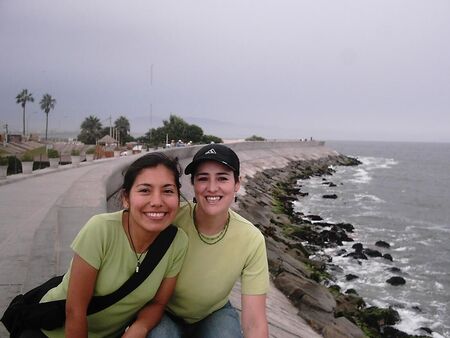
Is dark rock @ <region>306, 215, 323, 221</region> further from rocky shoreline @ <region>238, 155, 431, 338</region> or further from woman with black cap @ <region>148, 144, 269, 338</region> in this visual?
woman with black cap @ <region>148, 144, 269, 338</region>

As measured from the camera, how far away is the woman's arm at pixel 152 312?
2.58 m

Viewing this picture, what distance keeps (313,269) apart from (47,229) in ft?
31.4

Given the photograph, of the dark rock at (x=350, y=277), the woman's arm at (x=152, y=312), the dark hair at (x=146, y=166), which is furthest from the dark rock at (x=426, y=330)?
the dark hair at (x=146, y=166)

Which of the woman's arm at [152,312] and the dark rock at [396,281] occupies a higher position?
the woman's arm at [152,312]

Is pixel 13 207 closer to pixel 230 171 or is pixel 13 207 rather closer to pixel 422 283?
pixel 230 171

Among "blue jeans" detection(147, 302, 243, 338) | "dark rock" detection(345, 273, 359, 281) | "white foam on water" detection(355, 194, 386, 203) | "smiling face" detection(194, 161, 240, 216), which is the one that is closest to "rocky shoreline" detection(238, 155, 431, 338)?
"dark rock" detection(345, 273, 359, 281)

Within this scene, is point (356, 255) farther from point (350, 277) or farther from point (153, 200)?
point (153, 200)

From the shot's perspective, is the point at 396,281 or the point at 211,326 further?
the point at 396,281

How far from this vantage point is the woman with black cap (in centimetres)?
279

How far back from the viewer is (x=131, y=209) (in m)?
2.57

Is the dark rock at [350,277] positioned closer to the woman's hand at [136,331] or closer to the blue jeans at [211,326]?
the blue jeans at [211,326]

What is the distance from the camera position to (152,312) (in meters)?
2.63

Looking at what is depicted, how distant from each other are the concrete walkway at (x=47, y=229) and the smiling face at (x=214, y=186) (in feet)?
5.94

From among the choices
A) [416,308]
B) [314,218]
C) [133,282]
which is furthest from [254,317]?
[314,218]
